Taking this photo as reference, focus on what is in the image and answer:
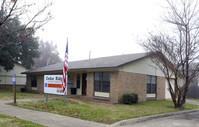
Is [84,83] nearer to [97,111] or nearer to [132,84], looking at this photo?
[132,84]

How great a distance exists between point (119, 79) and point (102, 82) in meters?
1.87

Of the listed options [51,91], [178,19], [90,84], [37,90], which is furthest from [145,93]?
[37,90]

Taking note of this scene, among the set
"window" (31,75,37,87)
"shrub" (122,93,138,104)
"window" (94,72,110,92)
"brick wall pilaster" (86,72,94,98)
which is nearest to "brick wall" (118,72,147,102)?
"shrub" (122,93,138,104)

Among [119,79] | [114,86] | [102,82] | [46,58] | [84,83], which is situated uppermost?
[46,58]

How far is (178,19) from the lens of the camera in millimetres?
14281

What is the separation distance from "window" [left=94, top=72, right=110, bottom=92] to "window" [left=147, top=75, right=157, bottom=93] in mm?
4608

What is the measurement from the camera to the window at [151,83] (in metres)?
18.6

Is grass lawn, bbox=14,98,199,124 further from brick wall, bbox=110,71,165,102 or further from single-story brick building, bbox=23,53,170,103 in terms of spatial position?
single-story brick building, bbox=23,53,170,103

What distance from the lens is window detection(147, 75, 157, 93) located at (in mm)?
18617

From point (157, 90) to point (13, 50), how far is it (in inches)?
754

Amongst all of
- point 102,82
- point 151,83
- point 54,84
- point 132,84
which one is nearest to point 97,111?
point 54,84

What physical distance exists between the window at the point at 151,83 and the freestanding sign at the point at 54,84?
9.09m

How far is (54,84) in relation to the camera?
1348cm

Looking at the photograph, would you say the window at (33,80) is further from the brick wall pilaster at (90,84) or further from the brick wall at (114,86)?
the brick wall at (114,86)
